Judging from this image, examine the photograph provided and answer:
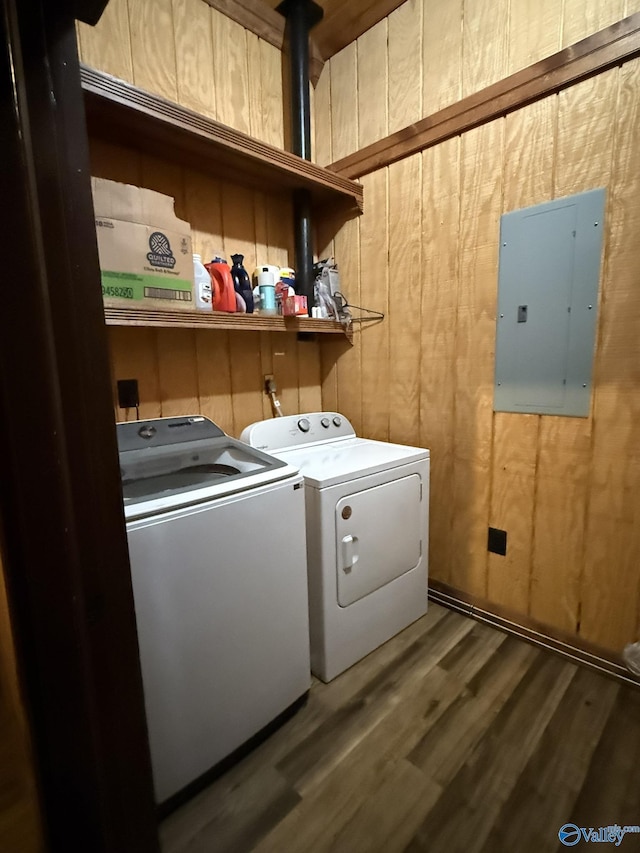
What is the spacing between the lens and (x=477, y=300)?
5.35 feet

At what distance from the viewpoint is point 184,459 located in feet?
4.79

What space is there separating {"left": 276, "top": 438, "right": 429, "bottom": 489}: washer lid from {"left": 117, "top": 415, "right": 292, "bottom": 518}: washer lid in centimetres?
18

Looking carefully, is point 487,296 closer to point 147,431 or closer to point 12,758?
point 147,431

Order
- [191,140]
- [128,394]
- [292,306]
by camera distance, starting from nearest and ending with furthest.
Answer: [191,140] → [128,394] → [292,306]

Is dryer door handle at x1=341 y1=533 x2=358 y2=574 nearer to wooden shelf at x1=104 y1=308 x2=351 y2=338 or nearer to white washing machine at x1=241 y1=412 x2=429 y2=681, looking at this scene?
white washing machine at x1=241 y1=412 x2=429 y2=681

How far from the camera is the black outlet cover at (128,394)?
1.52 meters

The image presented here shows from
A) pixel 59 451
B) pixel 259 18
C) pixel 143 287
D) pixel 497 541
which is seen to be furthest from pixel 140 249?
pixel 497 541

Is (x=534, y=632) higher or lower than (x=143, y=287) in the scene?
lower

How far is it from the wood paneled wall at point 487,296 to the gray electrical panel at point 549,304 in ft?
0.12

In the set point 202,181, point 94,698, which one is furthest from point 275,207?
point 94,698

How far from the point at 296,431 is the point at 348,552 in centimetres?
67

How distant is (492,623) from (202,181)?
2.30 metres

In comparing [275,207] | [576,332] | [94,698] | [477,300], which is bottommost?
[94,698]

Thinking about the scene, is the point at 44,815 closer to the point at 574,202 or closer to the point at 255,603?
the point at 255,603
